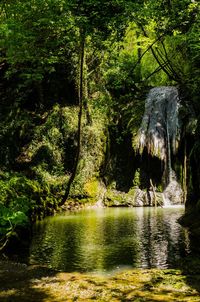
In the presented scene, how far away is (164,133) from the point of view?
65.2 ft

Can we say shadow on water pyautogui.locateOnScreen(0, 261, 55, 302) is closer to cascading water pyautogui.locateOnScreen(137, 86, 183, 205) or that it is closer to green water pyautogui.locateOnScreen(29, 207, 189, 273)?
green water pyautogui.locateOnScreen(29, 207, 189, 273)

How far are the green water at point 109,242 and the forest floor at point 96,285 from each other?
2.38 ft

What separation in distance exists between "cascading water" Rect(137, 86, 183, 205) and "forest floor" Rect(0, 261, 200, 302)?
11.7m

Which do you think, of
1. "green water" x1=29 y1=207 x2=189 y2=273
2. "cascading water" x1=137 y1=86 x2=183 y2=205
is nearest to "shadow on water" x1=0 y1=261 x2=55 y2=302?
"green water" x1=29 y1=207 x2=189 y2=273

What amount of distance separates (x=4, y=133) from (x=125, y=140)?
6084mm

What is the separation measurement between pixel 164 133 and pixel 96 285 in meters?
14.3

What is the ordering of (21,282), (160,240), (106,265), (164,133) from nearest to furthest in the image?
(21,282) → (106,265) → (160,240) → (164,133)

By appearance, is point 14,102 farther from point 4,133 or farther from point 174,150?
point 174,150

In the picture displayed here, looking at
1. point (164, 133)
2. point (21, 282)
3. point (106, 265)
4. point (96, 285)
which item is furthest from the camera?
point (164, 133)

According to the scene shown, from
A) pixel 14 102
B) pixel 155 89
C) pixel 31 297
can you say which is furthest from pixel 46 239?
pixel 155 89

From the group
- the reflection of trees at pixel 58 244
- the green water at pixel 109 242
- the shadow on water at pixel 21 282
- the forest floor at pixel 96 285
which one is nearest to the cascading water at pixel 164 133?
the green water at pixel 109 242

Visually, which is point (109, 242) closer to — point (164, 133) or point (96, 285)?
point (96, 285)

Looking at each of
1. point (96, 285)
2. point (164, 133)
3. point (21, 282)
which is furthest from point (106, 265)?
point (164, 133)

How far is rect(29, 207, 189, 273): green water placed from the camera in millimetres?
8172
